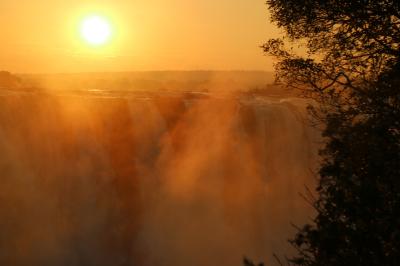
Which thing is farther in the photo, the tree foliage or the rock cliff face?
the rock cliff face

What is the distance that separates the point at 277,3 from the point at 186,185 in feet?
32.1

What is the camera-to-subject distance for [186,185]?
1563cm

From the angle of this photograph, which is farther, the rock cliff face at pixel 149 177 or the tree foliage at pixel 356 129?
the rock cliff face at pixel 149 177

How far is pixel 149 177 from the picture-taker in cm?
1515

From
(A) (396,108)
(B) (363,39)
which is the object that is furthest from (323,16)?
(A) (396,108)

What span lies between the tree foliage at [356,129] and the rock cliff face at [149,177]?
28.0 feet

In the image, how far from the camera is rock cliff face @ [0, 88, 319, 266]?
13797 mm

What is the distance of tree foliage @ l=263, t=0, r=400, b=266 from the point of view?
15.9 feet

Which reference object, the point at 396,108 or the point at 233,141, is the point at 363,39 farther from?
the point at 233,141

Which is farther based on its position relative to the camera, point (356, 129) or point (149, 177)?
point (149, 177)

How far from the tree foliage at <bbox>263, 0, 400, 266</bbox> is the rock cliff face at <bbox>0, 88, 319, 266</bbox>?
8535 mm

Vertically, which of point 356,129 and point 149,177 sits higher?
point 149,177

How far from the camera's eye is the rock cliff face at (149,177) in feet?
45.3

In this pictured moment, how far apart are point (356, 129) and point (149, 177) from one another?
10.5 metres
